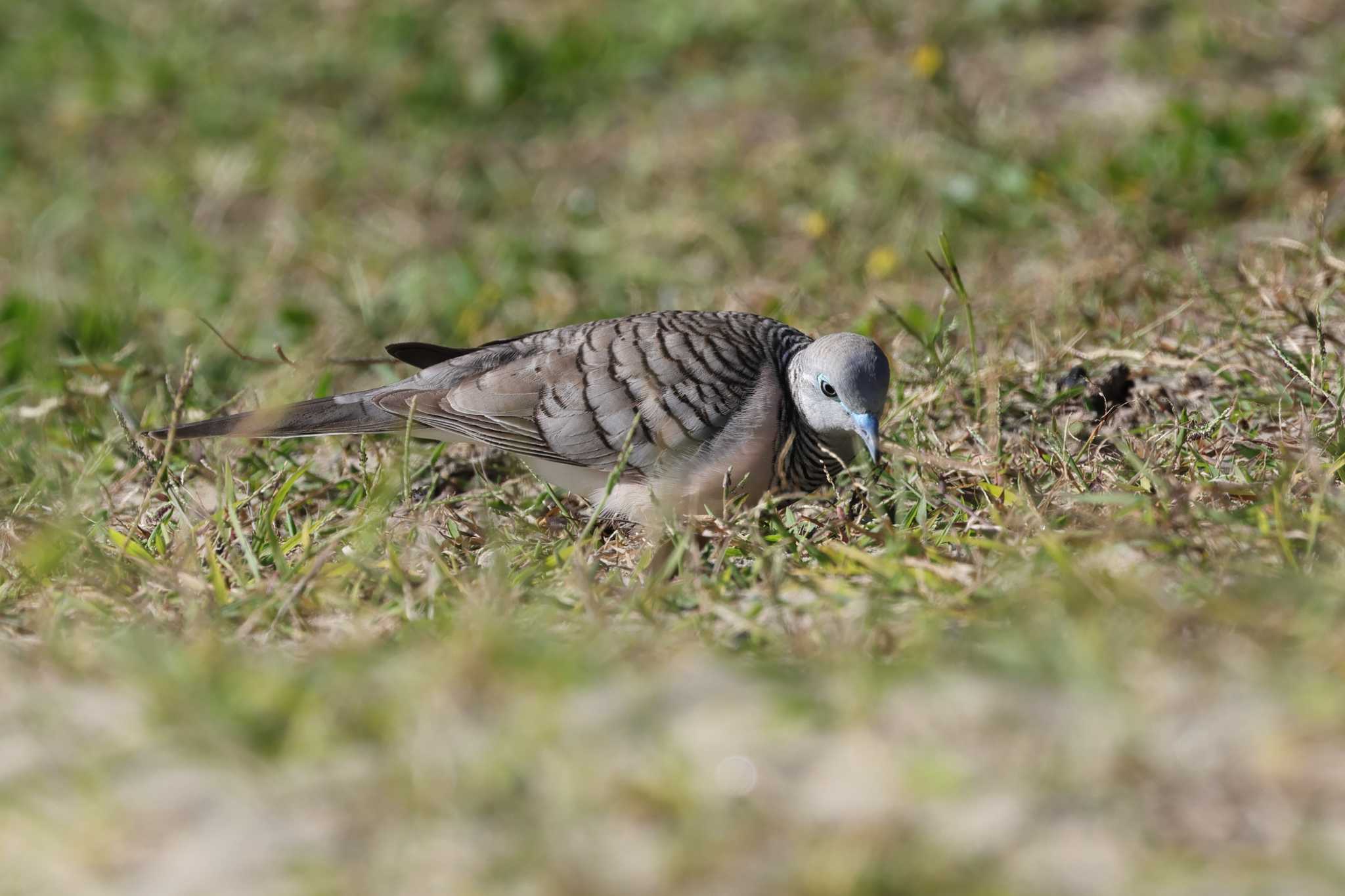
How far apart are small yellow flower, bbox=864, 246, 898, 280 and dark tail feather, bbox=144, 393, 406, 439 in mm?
2117

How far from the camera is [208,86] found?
7.29 metres

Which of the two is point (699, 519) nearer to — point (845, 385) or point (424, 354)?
point (845, 385)

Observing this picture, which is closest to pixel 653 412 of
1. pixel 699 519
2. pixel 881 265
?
pixel 699 519

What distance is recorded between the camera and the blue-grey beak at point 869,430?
3.36m

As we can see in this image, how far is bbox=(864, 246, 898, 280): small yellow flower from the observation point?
198 inches

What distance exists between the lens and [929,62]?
5.44 meters

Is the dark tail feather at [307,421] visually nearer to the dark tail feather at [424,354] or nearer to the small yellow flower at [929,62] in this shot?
the dark tail feather at [424,354]

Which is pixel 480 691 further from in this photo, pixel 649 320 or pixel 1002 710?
pixel 649 320

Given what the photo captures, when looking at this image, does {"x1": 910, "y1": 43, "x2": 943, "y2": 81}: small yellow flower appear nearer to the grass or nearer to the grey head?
the grass

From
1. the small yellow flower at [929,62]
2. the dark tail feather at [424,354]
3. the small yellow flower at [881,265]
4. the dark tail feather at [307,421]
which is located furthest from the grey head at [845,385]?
the small yellow flower at [929,62]

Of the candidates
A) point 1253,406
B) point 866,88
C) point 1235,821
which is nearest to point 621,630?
point 1235,821

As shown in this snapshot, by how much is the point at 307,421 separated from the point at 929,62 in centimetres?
304

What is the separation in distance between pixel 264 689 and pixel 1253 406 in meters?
2.61

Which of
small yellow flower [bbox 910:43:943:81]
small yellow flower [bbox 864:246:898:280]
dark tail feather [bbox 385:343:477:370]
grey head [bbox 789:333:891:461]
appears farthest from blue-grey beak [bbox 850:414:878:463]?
small yellow flower [bbox 910:43:943:81]
